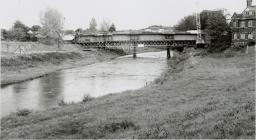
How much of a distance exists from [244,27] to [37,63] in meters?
37.5

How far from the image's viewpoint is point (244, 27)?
65812 millimetres

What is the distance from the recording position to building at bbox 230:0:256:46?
64625 millimetres

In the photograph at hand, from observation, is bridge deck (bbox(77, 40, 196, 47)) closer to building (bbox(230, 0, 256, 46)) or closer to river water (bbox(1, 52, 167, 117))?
building (bbox(230, 0, 256, 46))

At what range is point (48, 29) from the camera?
270 ft

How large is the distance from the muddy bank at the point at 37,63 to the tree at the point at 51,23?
9487 millimetres

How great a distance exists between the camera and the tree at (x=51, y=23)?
268ft

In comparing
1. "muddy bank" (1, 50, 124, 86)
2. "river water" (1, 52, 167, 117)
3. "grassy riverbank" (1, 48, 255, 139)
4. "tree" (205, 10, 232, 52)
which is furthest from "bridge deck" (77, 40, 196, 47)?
"grassy riverbank" (1, 48, 255, 139)

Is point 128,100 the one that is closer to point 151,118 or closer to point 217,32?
point 151,118

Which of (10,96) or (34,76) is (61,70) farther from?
(10,96)

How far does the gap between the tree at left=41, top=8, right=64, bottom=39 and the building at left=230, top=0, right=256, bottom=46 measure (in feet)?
127

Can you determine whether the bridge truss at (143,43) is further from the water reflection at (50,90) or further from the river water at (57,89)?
the water reflection at (50,90)

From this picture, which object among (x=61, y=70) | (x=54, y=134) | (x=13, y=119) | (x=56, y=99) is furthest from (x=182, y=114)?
(x=61, y=70)

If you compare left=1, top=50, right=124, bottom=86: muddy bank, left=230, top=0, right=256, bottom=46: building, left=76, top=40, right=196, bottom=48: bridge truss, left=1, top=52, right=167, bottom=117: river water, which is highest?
left=230, top=0, right=256, bottom=46: building

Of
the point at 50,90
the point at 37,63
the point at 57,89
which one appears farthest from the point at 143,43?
the point at 50,90
